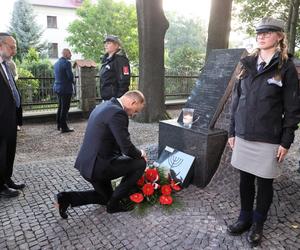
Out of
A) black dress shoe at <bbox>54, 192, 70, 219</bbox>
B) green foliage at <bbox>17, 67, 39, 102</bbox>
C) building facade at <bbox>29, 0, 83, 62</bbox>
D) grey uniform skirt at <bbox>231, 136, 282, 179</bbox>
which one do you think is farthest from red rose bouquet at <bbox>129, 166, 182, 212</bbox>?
building facade at <bbox>29, 0, 83, 62</bbox>

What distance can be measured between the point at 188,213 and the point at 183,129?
49.4 inches

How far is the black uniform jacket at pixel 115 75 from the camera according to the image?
6.00m

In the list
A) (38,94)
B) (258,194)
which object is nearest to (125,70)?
(258,194)

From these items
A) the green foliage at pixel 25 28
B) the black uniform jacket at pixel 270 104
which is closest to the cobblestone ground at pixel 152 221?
the black uniform jacket at pixel 270 104

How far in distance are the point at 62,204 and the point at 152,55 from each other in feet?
20.9

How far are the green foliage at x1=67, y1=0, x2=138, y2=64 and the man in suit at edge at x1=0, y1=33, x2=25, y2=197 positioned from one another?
2610 cm

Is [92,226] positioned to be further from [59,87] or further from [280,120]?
[59,87]

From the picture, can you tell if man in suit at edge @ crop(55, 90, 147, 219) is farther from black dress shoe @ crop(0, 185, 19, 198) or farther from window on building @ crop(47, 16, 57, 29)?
window on building @ crop(47, 16, 57, 29)

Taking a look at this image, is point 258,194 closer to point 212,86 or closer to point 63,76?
point 212,86

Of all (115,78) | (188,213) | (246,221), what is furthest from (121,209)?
(115,78)

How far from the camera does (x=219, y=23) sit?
33.1ft

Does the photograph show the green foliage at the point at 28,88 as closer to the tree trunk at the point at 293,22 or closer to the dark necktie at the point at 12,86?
the dark necktie at the point at 12,86

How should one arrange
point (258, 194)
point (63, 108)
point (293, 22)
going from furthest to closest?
1. point (293, 22)
2. point (63, 108)
3. point (258, 194)

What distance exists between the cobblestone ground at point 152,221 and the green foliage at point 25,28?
102ft
